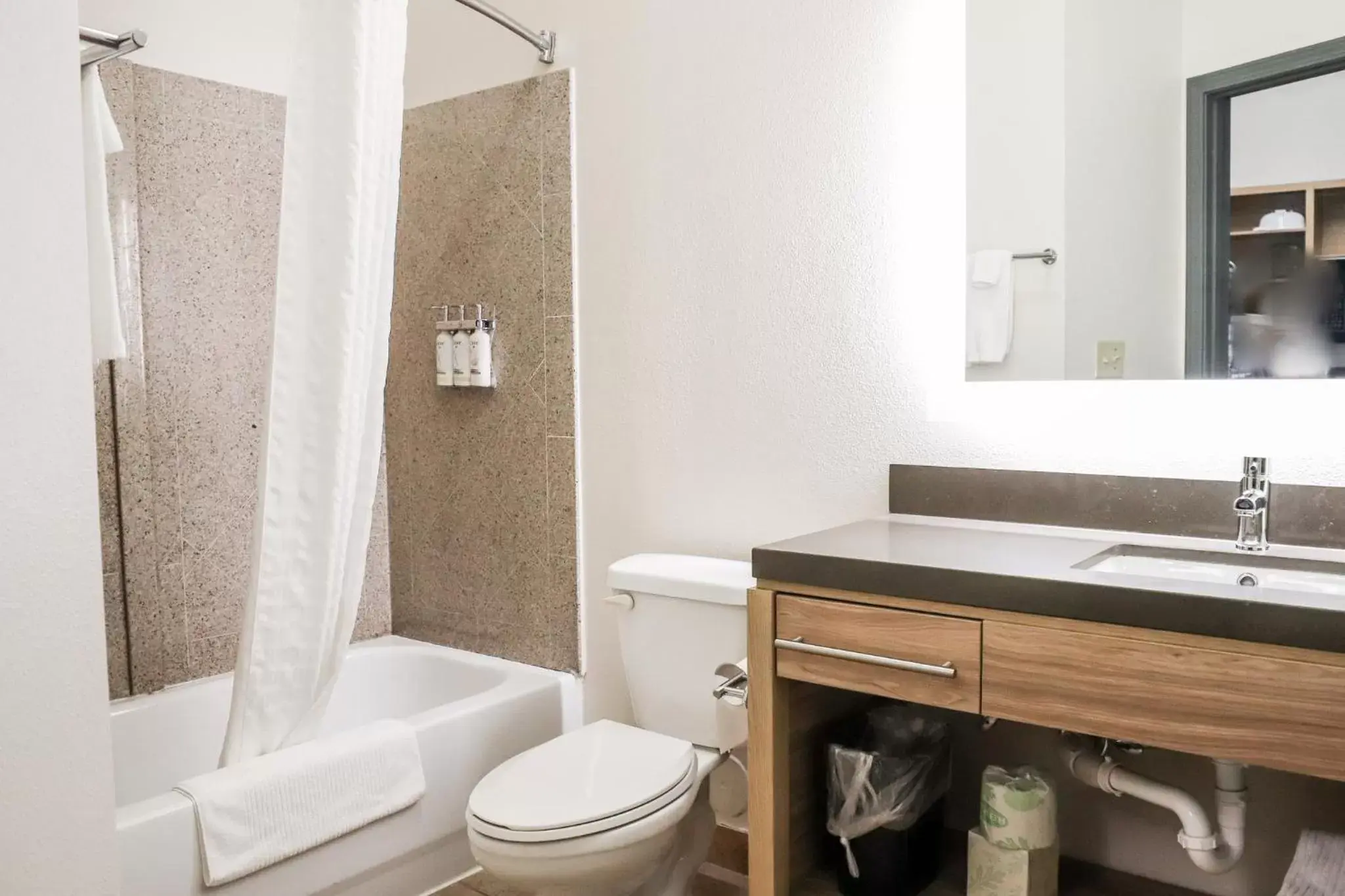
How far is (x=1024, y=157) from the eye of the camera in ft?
6.20

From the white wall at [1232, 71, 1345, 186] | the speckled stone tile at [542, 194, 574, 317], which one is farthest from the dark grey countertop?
the speckled stone tile at [542, 194, 574, 317]

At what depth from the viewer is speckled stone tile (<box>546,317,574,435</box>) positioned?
256cm

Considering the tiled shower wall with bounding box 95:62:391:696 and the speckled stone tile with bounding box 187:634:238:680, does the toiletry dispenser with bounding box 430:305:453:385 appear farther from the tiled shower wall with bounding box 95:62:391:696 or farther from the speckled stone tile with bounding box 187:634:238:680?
the speckled stone tile with bounding box 187:634:238:680

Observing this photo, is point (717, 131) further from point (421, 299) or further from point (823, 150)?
point (421, 299)

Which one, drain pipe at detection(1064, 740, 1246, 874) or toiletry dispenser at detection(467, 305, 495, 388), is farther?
toiletry dispenser at detection(467, 305, 495, 388)

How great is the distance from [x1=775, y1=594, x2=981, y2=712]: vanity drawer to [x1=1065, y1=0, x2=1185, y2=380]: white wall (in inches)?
25.7

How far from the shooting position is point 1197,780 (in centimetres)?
175

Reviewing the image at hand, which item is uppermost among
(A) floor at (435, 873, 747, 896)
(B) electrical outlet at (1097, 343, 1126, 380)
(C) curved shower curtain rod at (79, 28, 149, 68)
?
(C) curved shower curtain rod at (79, 28, 149, 68)

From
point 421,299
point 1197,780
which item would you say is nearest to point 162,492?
point 421,299

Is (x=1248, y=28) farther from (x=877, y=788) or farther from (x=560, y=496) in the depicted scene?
(x=560, y=496)

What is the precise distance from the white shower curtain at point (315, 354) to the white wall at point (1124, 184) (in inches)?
51.7

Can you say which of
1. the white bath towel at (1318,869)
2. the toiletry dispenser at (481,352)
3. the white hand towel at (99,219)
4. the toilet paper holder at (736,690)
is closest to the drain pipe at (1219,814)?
the white bath towel at (1318,869)

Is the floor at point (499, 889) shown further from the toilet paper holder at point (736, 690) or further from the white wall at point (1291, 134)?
the white wall at point (1291, 134)

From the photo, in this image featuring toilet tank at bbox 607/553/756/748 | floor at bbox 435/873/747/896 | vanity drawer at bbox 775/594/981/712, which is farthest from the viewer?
floor at bbox 435/873/747/896
